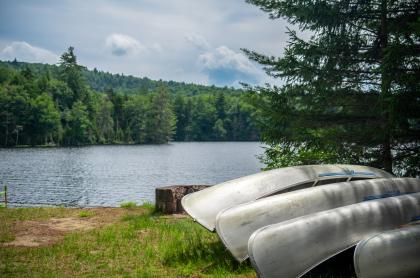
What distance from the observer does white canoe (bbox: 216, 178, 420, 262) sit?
5.71 m

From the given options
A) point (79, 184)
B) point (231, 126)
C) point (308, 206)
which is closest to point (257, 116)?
point (308, 206)

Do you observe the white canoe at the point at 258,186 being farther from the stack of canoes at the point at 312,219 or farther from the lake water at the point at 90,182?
the lake water at the point at 90,182

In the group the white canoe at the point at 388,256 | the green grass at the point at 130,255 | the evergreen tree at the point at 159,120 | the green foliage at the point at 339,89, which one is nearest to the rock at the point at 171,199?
the green grass at the point at 130,255

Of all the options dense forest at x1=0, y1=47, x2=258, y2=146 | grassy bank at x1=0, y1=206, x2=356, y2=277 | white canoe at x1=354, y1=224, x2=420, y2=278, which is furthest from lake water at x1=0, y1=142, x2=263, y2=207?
dense forest at x1=0, y1=47, x2=258, y2=146

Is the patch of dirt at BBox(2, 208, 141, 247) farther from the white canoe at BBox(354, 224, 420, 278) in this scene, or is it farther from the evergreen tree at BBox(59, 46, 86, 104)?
the evergreen tree at BBox(59, 46, 86, 104)

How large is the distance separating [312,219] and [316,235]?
0.80 feet

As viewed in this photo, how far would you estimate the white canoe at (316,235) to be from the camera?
16.2 ft

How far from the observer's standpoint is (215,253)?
638cm

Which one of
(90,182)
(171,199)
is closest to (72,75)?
(90,182)

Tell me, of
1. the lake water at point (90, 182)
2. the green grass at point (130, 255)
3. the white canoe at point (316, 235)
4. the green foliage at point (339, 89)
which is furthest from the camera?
the lake water at point (90, 182)

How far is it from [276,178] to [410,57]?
4.27m

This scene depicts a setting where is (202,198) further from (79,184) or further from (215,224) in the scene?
(79,184)

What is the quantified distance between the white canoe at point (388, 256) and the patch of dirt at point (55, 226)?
5141mm

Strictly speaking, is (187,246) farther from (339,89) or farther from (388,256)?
(339,89)
